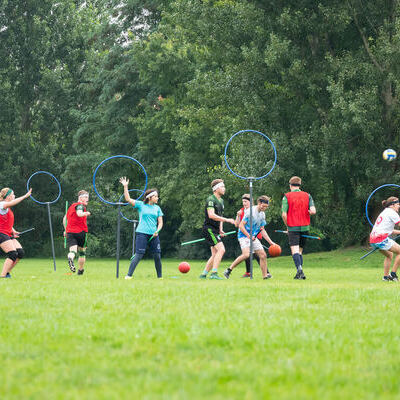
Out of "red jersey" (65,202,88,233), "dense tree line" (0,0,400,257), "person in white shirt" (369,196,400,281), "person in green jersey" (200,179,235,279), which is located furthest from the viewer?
"dense tree line" (0,0,400,257)

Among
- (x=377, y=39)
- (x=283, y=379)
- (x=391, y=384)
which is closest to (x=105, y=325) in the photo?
(x=283, y=379)

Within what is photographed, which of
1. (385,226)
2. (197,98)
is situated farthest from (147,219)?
(197,98)

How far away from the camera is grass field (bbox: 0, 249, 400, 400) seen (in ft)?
14.1

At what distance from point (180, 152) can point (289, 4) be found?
15488 mm

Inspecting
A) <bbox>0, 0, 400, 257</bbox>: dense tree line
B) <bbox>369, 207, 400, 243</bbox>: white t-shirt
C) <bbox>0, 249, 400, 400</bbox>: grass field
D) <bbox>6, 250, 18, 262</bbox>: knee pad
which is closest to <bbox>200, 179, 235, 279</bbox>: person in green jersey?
<bbox>369, 207, 400, 243</bbox>: white t-shirt

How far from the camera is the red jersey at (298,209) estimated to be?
14617mm

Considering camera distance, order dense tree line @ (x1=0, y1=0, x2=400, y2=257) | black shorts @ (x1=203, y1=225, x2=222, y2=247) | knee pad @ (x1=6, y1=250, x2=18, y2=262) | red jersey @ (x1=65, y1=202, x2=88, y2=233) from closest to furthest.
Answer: black shorts @ (x1=203, y1=225, x2=222, y2=247)
knee pad @ (x1=6, y1=250, x2=18, y2=262)
red jersey @ (x1=65, y1=202, x2=88, y2=233)
dense tree line @ (x1=0, y1=0, x2=400, y2=257)

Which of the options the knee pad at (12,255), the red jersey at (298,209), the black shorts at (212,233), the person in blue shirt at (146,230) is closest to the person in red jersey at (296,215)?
the red jersey at (298,209)

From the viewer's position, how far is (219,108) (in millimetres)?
34656

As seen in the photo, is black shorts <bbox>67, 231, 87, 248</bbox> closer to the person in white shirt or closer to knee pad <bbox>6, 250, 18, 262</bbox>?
knee pad <bbox>6, 250, 18, 262</bbox>

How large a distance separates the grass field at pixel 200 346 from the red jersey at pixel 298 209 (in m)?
5.10

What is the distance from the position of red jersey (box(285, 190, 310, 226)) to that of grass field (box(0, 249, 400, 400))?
16.7ft

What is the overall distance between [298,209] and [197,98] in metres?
22.3

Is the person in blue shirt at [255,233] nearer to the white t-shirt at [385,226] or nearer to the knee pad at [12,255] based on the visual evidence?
the white t-shirt at [385,226]
